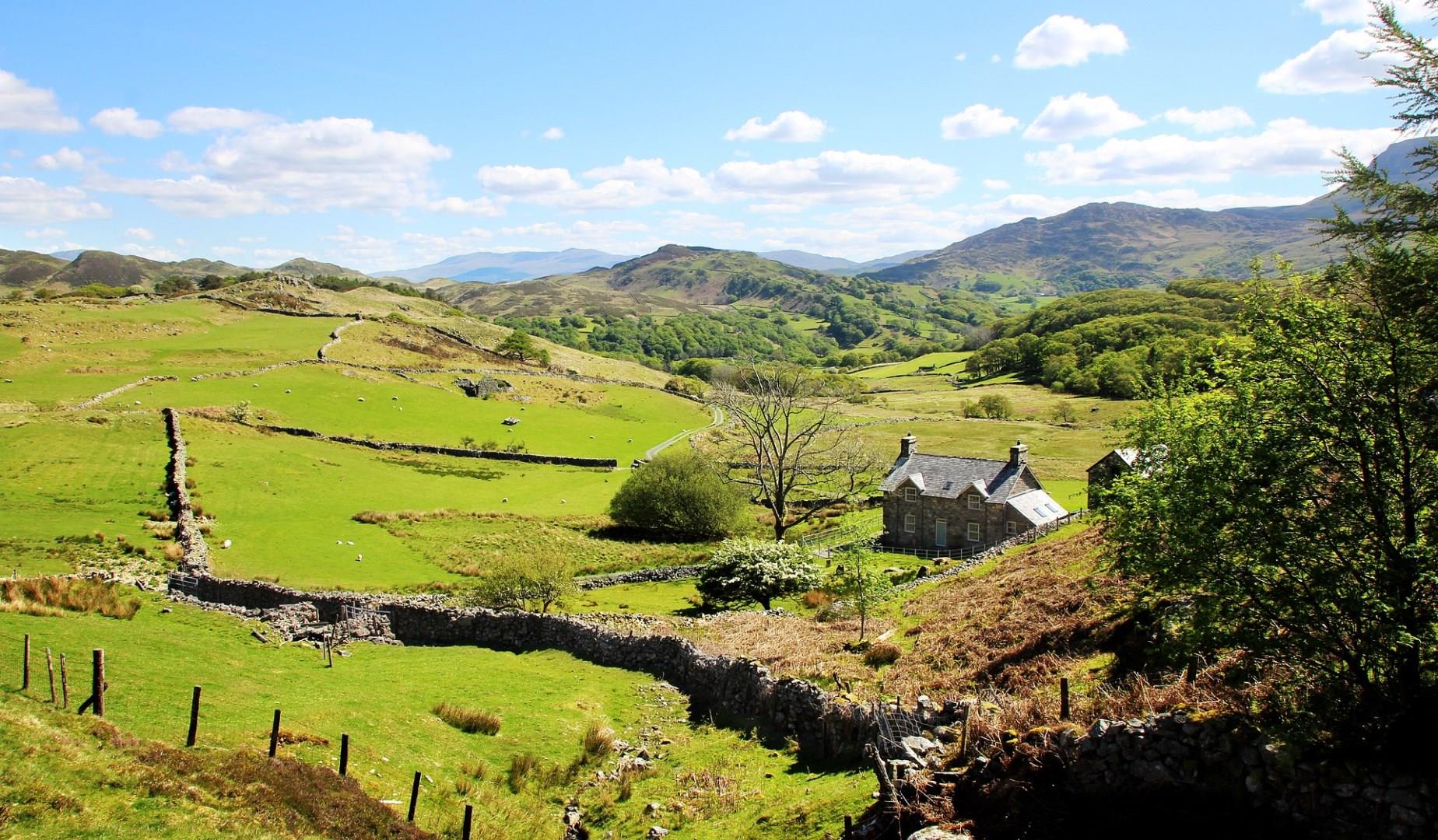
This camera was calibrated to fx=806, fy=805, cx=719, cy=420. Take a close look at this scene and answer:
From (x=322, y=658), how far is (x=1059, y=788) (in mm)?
21341

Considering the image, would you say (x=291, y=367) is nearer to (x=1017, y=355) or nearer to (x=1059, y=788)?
(x=1059, y=788)

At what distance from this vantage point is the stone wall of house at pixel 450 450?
6994 centimetres

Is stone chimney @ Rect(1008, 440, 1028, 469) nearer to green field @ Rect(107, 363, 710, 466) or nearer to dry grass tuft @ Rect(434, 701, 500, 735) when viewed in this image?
dry grass tuft @ Rect(434, 701, 500, 735)

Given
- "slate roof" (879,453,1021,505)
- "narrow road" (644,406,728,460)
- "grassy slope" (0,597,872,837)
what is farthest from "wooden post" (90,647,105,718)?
"narrow road" (644,406,728,460)

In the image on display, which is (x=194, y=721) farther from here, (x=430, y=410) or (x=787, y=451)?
(x=430, y=410)

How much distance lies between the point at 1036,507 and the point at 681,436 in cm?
5072

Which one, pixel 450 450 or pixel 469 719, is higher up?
pixel 450 450

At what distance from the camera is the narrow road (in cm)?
8344

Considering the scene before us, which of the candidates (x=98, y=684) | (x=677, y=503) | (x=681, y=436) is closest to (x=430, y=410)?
(x=681, y=436)

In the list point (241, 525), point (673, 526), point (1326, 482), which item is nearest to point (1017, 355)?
point (673, 526)

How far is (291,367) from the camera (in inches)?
3632

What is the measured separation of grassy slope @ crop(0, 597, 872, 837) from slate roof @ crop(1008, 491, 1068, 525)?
3227 centimetres

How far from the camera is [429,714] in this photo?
20047mm

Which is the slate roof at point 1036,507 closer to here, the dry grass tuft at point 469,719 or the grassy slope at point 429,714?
the grassy slope at point 429,714
